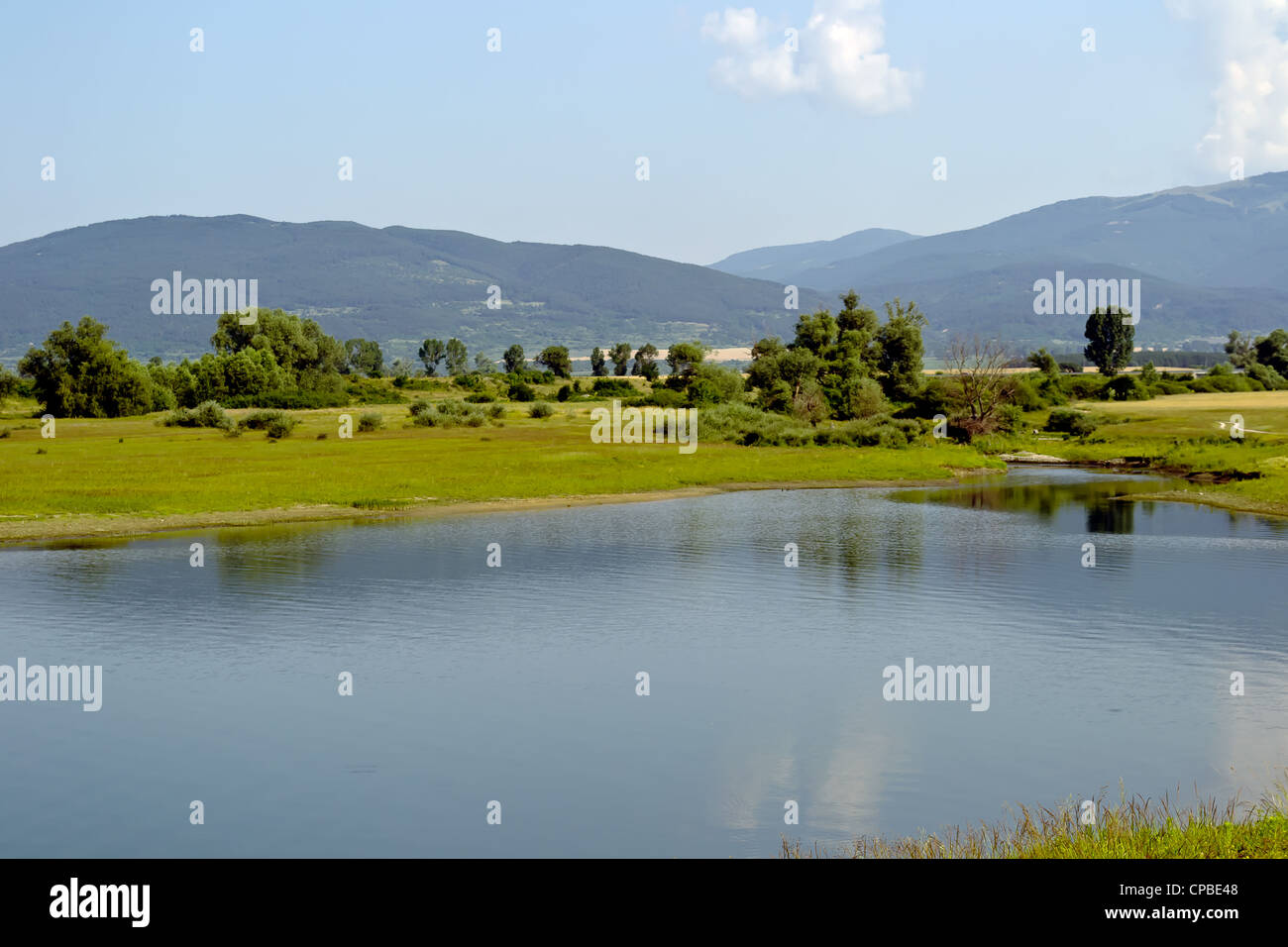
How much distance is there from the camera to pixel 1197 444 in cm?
9012

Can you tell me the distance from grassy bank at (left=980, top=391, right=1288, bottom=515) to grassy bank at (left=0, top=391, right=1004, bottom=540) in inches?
409

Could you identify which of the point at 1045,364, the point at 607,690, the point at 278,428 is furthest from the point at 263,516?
the point at 1045,364

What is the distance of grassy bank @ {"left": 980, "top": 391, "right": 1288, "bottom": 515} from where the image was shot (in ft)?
224

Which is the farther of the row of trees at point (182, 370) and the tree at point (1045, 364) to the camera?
the tree at point (1045, 364)

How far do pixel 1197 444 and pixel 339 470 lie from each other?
6015 centimetres

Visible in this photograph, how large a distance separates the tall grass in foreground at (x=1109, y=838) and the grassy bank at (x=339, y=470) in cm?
4413

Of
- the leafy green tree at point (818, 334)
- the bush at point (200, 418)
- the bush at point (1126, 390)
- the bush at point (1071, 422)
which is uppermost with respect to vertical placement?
the leafy green tree at point (818, 334)

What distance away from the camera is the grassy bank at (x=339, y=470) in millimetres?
58469

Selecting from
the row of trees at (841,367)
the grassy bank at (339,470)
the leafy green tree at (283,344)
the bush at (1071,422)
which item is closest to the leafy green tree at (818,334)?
the row of trees at (841,367)

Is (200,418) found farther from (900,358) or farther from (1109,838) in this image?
(1109,838)

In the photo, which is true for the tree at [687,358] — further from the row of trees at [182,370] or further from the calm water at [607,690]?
the calm water at [607,690]
